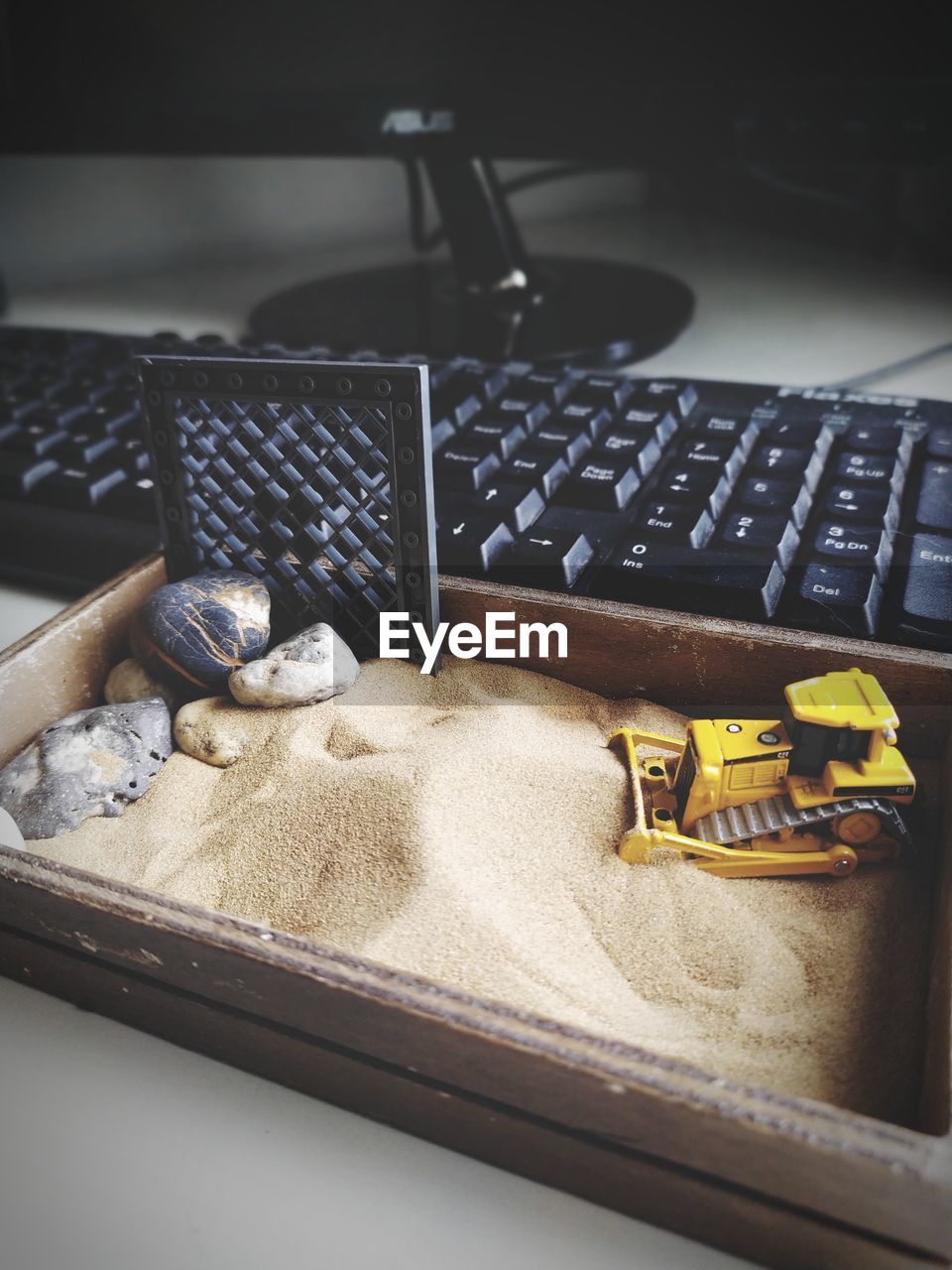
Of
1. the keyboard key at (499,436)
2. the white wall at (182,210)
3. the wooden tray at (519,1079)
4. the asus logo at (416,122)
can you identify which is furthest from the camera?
the white wall at (182,210)

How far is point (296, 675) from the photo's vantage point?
0.50 metres

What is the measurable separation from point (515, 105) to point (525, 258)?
19 centimetres

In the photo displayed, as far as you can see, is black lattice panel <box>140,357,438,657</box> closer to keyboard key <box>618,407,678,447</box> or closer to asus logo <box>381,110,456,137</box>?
keyboard key <box>618,407,678,447</box>

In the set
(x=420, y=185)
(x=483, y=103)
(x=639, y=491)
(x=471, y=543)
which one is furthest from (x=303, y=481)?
(x=420, y=185)

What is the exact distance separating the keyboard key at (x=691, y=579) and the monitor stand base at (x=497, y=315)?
0.34 meters

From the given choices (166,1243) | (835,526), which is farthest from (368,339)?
(166,1243)

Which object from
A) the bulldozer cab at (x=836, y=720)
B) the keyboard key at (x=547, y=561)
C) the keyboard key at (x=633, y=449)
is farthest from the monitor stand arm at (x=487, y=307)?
the bulldozer cab at (x=836, y=720)

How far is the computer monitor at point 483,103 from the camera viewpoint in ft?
Result: 2.18

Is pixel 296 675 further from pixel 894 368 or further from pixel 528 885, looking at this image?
pixel 894 368

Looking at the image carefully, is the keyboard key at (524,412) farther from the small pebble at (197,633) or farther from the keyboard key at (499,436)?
the small pebble at (197,633)

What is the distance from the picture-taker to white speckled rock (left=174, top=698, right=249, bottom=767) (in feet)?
1.59

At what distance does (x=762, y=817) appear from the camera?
1.44 feet

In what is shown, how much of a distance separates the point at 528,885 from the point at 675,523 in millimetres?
228

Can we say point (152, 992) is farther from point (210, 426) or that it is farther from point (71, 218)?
point (71, 218)
